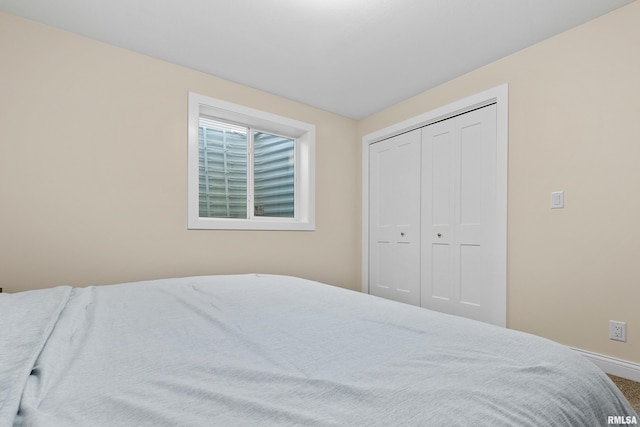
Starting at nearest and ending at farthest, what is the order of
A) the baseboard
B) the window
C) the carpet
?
the carpet → the baseboard → the window

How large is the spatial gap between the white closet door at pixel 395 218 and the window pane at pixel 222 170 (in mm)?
1498

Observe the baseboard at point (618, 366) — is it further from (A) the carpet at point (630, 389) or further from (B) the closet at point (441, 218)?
(B) the closet at point (441, 218)

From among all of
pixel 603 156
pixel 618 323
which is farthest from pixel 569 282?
pixel 603 156

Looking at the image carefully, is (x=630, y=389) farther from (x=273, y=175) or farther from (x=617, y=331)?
(x=273, y=175)

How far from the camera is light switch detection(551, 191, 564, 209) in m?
2.15

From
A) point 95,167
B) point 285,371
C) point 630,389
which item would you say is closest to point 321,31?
point 95,167

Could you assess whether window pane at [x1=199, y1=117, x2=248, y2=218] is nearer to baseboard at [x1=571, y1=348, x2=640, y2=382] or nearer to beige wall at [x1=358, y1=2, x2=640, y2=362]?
beige wall at [x1=358, y1=2, x2=640, y2=362]

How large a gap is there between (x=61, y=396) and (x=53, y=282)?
78.7 inches

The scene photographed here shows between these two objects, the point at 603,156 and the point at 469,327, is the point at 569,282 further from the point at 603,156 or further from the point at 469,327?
the point at 469,327

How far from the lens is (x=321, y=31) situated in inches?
85.0

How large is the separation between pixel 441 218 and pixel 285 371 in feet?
8.49

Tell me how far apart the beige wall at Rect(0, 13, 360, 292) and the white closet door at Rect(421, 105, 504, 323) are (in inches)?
65.9

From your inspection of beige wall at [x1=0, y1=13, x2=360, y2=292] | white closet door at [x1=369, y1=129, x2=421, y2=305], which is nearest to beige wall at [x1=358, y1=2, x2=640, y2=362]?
white closet door at [x1=369, y1=129, x2=421, y2=305]

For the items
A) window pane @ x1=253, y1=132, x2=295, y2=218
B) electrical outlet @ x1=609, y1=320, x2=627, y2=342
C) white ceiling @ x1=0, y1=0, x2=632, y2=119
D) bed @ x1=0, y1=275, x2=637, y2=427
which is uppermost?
white ceiling @ x1=0, y1=0, x2=632, y2=119
